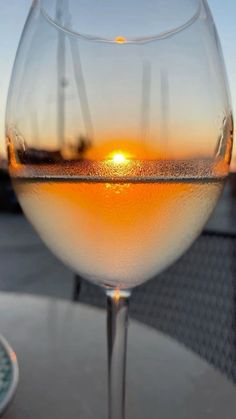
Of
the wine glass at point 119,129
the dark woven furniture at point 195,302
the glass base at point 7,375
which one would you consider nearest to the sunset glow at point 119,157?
the wine glass at point 119,129

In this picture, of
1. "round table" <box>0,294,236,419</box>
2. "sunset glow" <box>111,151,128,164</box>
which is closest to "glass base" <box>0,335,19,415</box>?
"round table" <box>0,294,236,419</box>

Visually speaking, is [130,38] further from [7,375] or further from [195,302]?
[195,302]

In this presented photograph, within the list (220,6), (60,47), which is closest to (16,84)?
(60,47)

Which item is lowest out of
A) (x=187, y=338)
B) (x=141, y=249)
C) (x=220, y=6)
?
(x=187, y=338)

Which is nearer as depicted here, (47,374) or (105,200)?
(105,200)

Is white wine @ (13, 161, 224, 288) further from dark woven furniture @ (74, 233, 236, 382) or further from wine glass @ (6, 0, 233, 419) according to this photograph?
dark woven furniture @ (74, 233, 236, 382)

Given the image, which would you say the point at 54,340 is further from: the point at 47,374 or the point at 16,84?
the point at 16,84

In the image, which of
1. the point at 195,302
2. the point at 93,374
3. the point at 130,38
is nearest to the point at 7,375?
the point at 93,374
